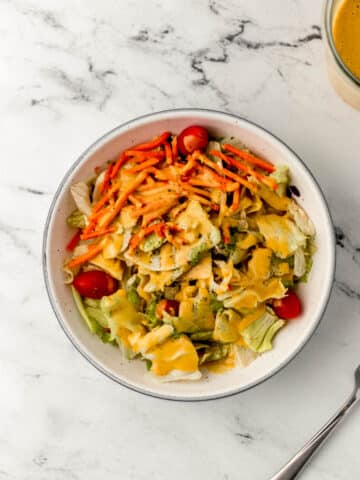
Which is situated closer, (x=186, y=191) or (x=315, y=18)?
(x=186, y=191)

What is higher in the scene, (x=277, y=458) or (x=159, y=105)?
(x=159, y=105)

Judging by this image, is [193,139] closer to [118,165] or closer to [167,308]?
[118,165]

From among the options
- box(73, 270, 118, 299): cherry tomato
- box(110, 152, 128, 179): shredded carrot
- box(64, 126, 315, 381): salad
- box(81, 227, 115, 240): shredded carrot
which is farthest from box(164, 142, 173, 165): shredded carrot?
box(73, 270, 118, 299): cherry tomato

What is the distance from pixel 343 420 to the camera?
1921 mm

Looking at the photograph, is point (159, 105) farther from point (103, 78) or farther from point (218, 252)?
point (218, 252)

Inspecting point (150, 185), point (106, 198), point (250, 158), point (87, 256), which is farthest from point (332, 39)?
point (87, 256)

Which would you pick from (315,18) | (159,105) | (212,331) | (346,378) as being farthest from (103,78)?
(346,378)

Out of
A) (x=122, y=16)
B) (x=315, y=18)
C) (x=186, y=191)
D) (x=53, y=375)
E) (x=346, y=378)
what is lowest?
(x=53, y=375)

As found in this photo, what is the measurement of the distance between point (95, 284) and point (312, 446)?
707mm

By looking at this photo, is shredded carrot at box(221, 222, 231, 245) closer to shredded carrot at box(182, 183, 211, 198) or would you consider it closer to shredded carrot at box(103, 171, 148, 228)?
shredded carrot at box(182, 183, 211, 198)

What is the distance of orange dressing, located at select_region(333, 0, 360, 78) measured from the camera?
5.73ft

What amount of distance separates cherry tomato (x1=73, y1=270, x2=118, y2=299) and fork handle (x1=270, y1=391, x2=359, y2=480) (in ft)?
2.13

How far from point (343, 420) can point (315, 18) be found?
104 cm

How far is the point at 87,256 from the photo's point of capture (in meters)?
1.79
